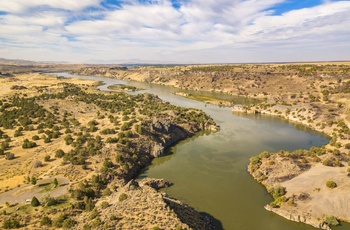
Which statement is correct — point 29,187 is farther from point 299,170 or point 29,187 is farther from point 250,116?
point 250,116

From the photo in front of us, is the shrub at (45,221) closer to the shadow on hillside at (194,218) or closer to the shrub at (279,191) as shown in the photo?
the shadow on hillside at (194,218)

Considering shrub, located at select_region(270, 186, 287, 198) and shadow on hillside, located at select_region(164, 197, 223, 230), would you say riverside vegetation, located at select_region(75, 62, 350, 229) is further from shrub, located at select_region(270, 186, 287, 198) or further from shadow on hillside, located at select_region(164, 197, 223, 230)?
shadow on hillside, located at select_region(164, 197, 223, 230)

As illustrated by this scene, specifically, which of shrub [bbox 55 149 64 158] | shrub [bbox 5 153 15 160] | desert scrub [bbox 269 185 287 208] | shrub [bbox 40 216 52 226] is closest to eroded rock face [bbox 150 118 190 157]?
shrub [bbox 55 149 64 158]

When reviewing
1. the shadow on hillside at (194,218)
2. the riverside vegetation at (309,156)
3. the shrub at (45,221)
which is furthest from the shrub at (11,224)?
the riverside vegetation at (309,156)

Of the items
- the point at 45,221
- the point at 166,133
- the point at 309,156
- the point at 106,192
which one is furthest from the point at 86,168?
the point at 309,156

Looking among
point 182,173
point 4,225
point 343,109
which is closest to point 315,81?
point 343,109

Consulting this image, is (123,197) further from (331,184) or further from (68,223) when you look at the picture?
(331,184)
